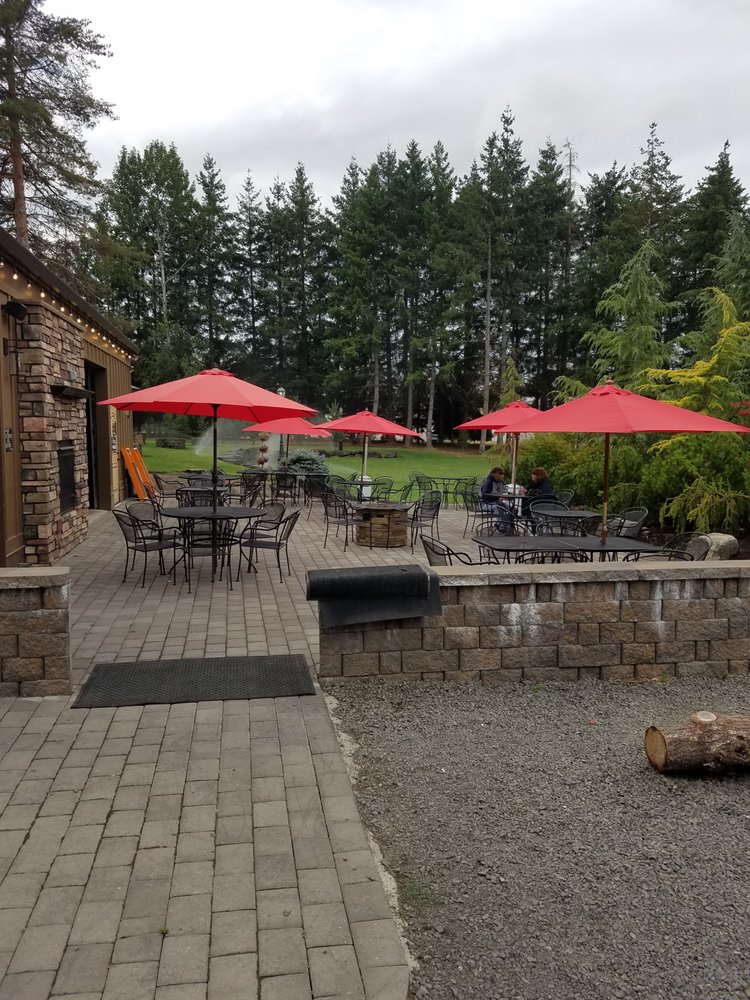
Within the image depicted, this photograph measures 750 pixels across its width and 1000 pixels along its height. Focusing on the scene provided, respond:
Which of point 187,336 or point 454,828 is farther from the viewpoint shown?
point 187,336

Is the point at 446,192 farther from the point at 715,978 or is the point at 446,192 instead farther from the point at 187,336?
the point at 715,978

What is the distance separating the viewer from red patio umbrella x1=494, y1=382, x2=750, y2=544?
221 inches

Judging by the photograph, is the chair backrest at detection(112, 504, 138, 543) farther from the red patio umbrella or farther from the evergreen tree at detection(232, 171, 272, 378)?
the evergreen tree at detection(232, 171, 272, 378)

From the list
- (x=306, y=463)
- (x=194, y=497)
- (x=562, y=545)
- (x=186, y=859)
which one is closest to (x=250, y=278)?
(x=306, y=463)

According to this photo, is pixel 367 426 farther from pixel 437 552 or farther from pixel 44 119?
pixel 44 119

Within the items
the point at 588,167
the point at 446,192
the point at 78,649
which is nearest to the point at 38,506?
the point at 78,649

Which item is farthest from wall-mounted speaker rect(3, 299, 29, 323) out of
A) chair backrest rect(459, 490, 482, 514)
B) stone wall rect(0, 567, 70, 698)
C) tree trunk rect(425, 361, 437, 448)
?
tree trunk rect(425, 361, 437, 448)

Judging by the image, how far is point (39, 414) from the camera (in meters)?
7.68

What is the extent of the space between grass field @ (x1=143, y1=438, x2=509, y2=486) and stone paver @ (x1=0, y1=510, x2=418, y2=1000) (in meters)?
16.4

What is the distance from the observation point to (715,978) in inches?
77.9

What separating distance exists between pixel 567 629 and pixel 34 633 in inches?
129

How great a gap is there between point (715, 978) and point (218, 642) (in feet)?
12.4

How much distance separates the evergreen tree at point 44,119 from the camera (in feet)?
62.2

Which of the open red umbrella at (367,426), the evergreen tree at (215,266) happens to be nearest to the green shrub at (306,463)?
the open red umbrella at (367,426)
